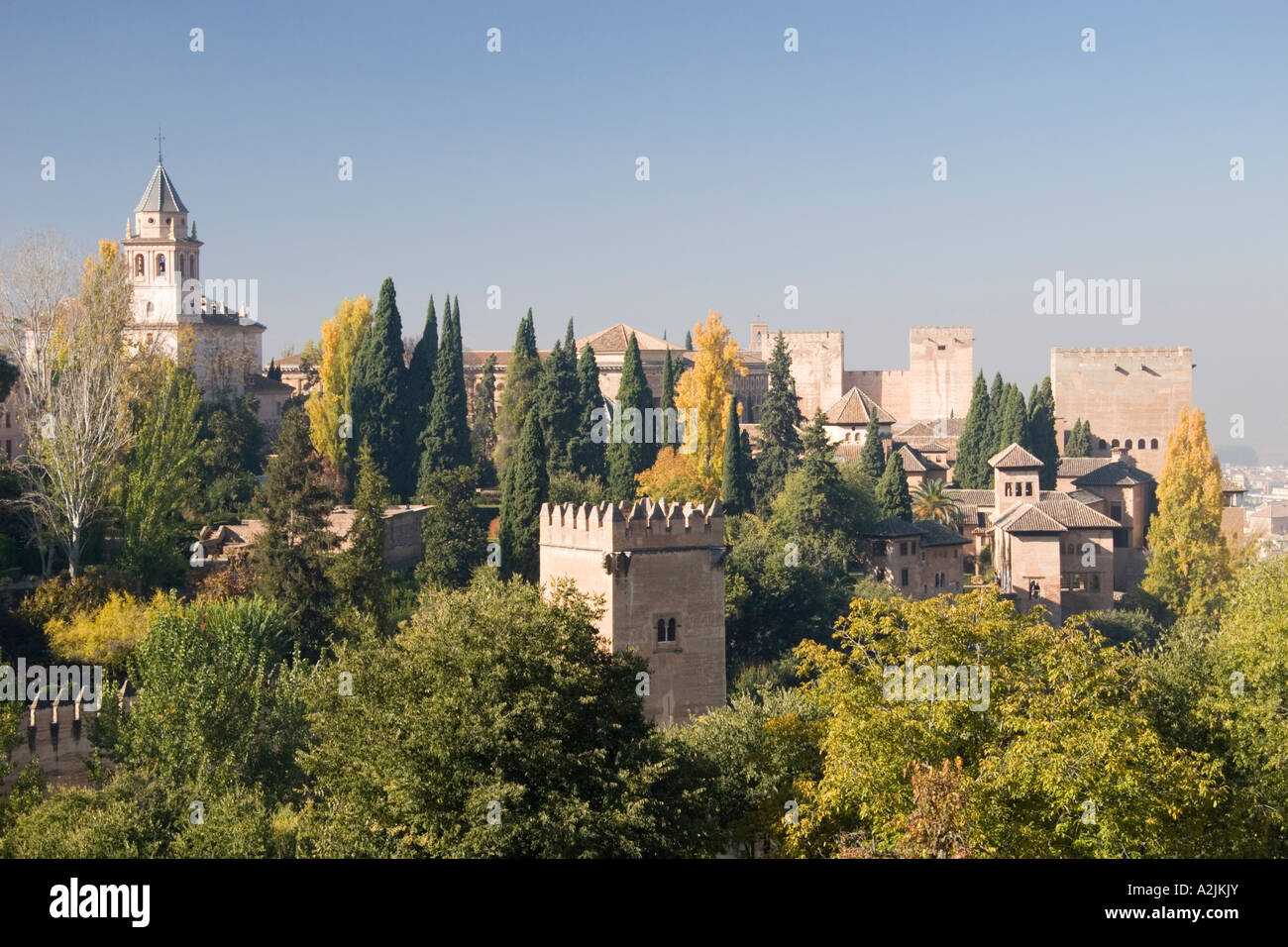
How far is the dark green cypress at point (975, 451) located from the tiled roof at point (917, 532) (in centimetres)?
906

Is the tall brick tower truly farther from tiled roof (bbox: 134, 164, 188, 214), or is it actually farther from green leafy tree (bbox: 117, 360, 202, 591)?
tiled roof (bbox: 134, 164, 188, 214)

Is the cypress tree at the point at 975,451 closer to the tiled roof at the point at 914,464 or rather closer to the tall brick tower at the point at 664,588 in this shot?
the tiled roof at the point at 914,464

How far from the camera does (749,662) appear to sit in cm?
3650

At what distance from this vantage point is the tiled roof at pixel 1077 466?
5481cm

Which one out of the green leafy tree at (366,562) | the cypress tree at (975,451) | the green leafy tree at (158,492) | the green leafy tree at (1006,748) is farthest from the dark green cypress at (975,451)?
the green leafy tree at (1006,748)

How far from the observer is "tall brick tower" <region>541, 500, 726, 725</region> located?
27844 millimetres

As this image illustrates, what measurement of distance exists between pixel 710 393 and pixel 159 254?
19.5 metres

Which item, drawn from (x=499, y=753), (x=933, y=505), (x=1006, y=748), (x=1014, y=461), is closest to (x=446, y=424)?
(x=933, y=505)

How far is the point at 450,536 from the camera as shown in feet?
122

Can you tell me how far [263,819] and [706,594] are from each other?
11774 millimetres

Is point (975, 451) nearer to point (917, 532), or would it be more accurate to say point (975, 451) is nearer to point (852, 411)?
point (852, 411)

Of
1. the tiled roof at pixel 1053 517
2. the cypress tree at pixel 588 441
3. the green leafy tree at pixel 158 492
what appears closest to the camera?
the green leafy tree at pixel 158 492

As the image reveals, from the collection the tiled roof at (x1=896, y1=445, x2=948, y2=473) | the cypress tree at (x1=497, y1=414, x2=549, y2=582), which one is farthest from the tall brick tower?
the tiled roof at (x1=896, y1=445, x2=948, y2=473)
